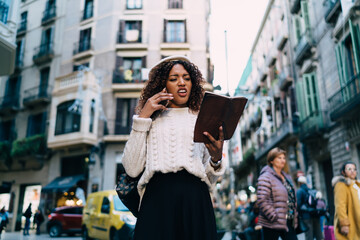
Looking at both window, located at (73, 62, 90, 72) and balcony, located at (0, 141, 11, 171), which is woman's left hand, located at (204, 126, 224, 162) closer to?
window, located at (73, 62, 90, 72)

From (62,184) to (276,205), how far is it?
46.6ft

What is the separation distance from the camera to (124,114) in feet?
53.8

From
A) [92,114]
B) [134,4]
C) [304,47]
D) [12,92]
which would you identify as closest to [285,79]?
[304,47]

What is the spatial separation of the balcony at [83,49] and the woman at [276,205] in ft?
51.3

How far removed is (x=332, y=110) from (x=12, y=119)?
57.6ft

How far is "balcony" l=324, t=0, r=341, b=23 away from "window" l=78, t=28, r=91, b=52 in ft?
40.2

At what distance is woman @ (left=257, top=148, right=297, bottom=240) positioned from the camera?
3252 millimetres

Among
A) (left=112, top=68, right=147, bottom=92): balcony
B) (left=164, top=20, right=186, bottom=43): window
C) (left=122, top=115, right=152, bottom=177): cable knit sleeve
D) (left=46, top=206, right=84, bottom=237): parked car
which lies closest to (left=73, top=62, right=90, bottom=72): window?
(left=112, top=68, right=147, bottom=92): balcony

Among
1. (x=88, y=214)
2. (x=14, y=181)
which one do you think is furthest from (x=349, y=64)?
(x=14, y=181)

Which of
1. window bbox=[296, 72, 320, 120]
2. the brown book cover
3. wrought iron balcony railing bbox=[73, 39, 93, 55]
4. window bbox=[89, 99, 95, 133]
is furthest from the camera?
wrought iron balcony railing bbox=[73, 39, 93, 55]

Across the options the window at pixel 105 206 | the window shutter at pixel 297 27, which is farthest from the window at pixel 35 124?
the window shutter at pixel 297 27

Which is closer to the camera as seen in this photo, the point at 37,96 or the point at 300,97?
the point at 300,97

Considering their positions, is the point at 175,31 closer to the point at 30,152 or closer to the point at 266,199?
the point at 30,152

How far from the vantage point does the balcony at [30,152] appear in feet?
55.6
